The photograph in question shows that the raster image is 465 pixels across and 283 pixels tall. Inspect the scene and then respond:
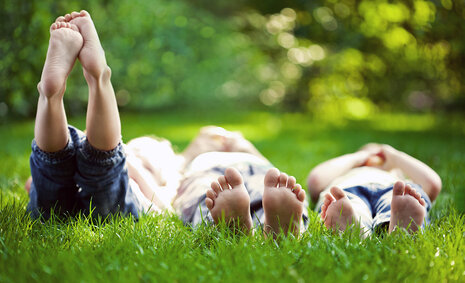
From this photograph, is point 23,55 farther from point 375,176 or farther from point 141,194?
point 375,176

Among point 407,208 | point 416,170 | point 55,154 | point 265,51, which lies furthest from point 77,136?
point 265,51

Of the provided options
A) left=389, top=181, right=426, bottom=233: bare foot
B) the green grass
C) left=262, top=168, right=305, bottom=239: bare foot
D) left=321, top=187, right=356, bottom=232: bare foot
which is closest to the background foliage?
the green grass

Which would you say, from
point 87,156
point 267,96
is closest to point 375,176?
point 87,156

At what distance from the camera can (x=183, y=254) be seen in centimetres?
136

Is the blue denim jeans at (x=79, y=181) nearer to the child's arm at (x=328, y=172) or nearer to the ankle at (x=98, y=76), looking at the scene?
the ankle at (x=98, y=76)

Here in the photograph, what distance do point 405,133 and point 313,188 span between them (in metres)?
3.89

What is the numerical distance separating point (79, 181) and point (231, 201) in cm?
54

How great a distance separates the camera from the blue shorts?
1651mm

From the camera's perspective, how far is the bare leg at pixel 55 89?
4.73ft

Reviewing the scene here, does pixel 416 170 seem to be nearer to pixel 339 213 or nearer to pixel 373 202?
pixel 373 202

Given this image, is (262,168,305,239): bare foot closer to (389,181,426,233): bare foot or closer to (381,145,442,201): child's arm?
(389,181,426,233): bare foot

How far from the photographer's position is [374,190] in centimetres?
188

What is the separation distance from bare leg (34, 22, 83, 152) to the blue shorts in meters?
1.11

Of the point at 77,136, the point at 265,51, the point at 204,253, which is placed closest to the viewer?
the point at 204,253
